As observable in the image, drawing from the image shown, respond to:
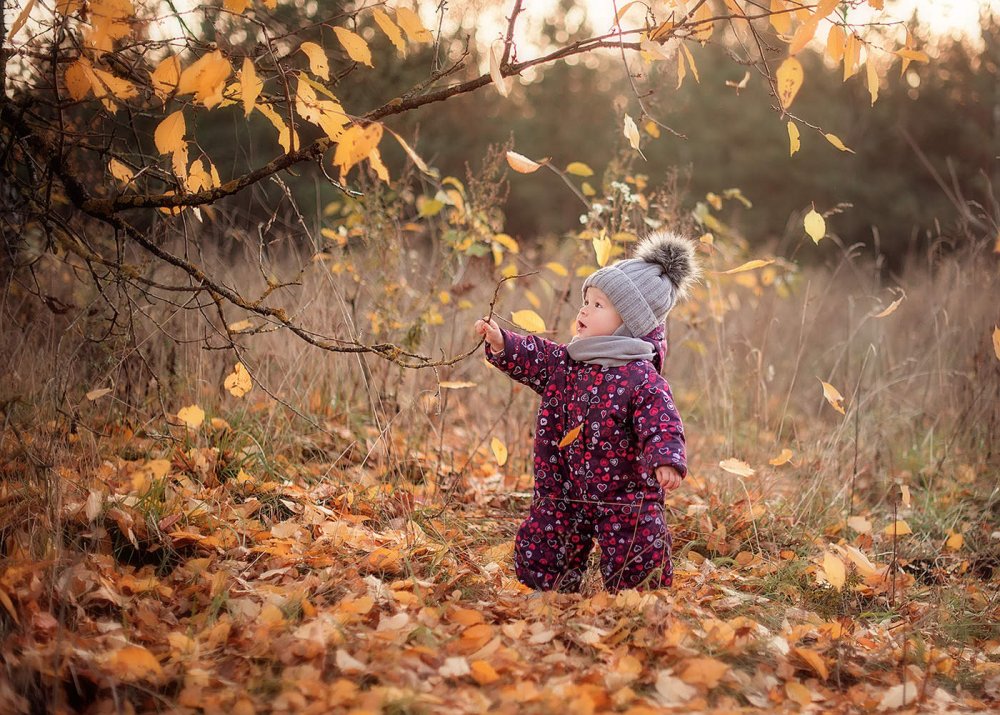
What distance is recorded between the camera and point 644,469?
89.0 inches

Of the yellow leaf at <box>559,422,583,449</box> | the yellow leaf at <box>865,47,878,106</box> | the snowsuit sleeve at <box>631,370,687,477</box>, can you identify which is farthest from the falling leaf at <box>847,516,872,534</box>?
the yellow leaf at <box>865,47,878,106</box>

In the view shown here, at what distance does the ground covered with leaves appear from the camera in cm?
174

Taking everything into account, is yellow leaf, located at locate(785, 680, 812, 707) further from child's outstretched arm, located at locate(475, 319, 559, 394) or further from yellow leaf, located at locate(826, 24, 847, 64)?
yellow leaf, located at locate(826, 24, 847, 64)

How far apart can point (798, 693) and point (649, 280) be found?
1167 mm

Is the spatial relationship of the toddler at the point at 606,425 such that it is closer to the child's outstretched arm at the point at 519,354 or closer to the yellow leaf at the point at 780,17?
the child's outstretched arm at the point at 519,354

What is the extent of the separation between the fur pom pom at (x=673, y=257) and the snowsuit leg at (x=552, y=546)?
2.54 ft

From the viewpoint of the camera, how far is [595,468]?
235cm

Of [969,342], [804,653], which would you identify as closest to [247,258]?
[804,653]

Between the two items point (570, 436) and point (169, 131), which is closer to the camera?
point (169, 131)

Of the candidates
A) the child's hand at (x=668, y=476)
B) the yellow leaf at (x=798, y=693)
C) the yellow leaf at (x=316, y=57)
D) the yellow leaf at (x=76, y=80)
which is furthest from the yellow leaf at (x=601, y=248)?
the yellow leaf at (x=76, y=80)

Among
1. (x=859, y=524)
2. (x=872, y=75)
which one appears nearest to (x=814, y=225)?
(x=872, y=75)

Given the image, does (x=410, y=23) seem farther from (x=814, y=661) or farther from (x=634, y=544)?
(x=814, y=661)

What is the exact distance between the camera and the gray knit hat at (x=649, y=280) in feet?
7.76

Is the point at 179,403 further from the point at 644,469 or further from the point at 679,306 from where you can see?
the point at 679,306
